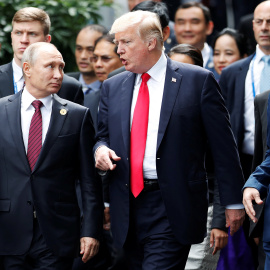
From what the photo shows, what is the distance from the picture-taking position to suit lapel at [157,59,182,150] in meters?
5.33

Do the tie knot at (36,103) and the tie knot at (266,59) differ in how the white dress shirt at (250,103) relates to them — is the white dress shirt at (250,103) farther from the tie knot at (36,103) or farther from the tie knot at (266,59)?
the tie knot at (36,103)

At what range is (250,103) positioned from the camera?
23.5 feet

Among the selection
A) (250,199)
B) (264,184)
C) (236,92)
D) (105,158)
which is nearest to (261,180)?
(264,184)

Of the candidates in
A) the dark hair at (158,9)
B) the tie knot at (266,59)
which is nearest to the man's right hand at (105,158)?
the dark hair at (158,9)

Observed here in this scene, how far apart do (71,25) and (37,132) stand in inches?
163

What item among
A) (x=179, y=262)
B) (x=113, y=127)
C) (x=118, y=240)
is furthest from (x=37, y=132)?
(x=179, y=262)

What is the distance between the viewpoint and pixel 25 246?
5.40 metres

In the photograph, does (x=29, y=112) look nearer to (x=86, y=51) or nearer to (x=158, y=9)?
(x=158, y=9)

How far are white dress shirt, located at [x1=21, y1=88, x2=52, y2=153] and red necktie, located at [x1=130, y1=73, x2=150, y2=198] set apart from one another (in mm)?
608

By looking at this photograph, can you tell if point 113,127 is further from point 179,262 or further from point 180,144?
point 179,262

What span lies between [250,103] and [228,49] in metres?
1.48

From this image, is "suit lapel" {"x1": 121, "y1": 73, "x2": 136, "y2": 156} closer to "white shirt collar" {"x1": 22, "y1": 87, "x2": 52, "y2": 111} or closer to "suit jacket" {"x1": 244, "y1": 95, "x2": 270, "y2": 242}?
"white shirt collar" {"x1": 22, "y1": 87, "x2": 52, "y2": 111}

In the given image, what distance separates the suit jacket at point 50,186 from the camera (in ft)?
17.8

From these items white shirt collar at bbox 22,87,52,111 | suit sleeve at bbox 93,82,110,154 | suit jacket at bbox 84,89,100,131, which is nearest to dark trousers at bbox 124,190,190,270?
suit sleeve at bbox 93,82,110,154
